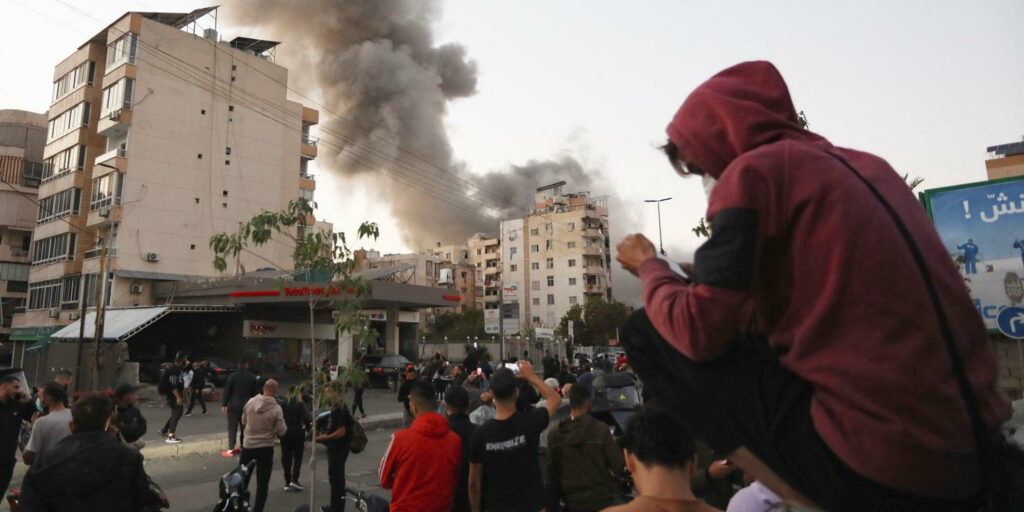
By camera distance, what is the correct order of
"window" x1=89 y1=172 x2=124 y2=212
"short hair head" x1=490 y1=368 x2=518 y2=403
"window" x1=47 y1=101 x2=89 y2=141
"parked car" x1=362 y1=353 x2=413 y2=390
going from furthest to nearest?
"window" x1=47 y1=101 x2=89 y2=141, "window" x1=89 y1=172 x2=124 y2=212, "parked car" x1=362 y1=353 x2=413 y2=390, "short hair head" x1=490 y1=368 x2=518 y2=403

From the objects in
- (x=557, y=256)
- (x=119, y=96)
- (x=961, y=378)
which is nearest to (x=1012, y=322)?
(x=961, y=378)

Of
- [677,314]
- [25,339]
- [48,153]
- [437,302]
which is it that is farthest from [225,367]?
[677,314]

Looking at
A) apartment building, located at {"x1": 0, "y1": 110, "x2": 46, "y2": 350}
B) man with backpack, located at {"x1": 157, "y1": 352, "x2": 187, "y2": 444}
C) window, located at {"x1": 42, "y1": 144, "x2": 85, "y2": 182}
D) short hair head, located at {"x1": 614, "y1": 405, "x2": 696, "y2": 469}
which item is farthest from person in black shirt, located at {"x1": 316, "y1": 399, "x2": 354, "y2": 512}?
apartment building, located at {"x1": 0, "y1": 110, "x2": 46, "y2": 350}

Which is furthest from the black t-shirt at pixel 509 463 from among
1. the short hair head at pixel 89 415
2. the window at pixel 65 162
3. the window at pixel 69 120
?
the window at pixel 69 120

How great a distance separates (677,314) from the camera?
4.09ft

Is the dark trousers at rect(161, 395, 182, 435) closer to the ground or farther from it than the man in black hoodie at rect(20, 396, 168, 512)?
closer to the ground

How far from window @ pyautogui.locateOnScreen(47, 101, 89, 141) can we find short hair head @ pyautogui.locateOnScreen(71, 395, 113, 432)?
4291 cm

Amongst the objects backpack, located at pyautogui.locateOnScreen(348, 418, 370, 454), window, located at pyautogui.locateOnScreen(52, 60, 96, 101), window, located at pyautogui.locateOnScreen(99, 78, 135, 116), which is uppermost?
window, located at pyautogui.locateOnScreen(52, 60, 96, 101)

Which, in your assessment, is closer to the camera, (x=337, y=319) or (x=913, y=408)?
(x=913, y=408)

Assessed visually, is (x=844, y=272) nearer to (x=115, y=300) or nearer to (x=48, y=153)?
(x=115, y=300)

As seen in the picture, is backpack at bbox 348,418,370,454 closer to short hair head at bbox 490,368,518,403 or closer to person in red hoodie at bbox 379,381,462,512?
person in red hoodie at bbox 379,381,462,512

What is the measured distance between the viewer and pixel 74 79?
40.3 metres

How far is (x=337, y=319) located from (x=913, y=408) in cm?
733

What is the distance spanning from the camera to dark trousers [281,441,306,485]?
30.9 ft
